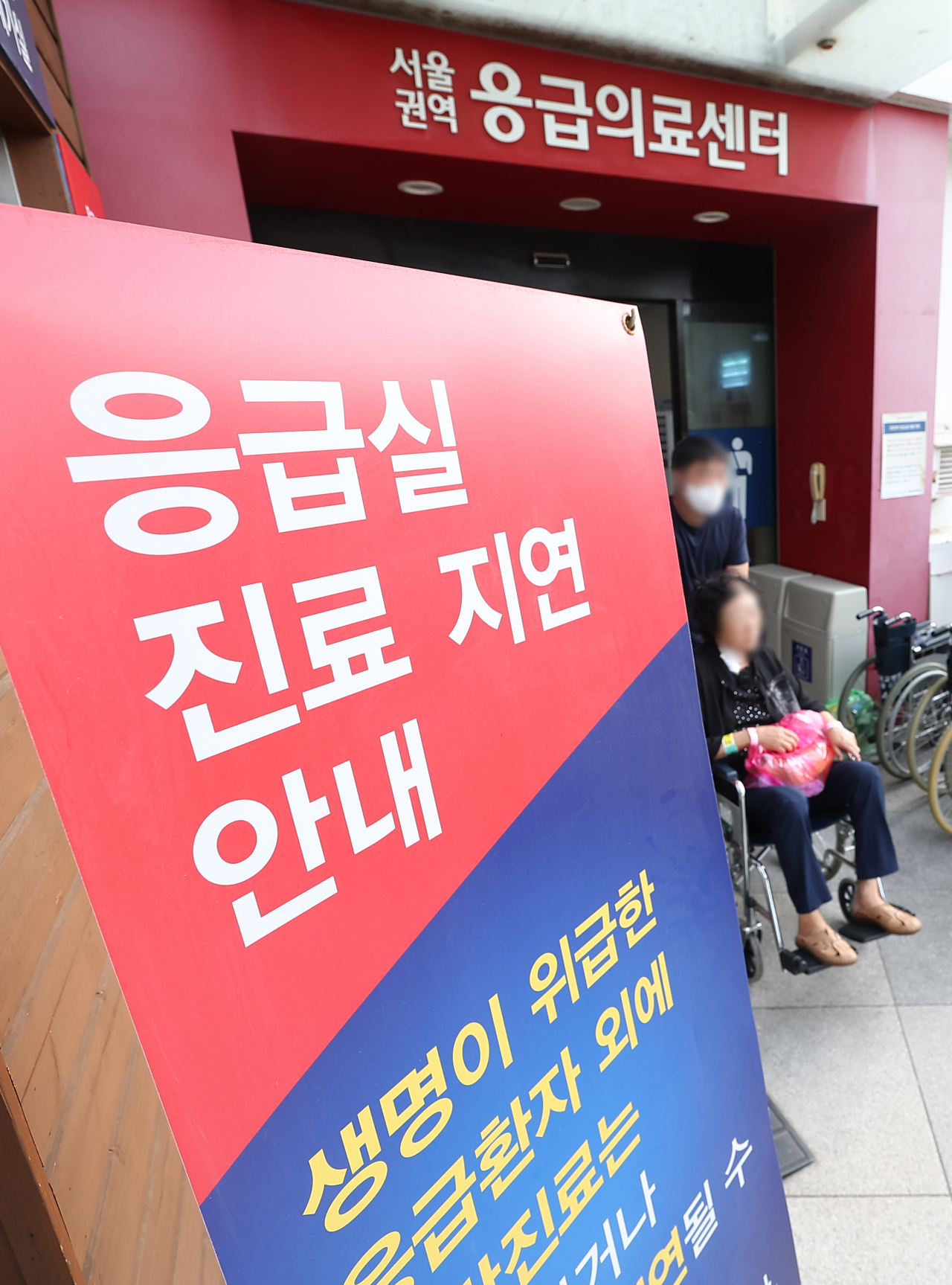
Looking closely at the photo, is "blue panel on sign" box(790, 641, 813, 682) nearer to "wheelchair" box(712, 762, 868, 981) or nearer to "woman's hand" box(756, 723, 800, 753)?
"wheelchair" box(712, 762, 868, 981)

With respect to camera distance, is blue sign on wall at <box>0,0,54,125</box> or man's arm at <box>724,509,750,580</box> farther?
man's arm at <box>724,509,750,580</box>

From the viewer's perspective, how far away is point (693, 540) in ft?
7.54

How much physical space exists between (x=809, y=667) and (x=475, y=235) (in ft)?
8.28

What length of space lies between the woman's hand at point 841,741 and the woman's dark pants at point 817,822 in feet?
0.09

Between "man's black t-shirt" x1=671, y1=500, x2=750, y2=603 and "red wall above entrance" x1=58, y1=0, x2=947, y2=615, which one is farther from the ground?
"red wall above entrance" x1=58, y1=0, x2=947, y2=615

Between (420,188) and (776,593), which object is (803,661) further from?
(420,188)

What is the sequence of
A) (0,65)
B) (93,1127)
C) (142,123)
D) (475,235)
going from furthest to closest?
(475,235) → (142,123) → (0,65) → (93,1127)

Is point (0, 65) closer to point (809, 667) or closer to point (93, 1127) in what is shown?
point (93, 1127)

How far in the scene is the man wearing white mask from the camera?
2.23 metres

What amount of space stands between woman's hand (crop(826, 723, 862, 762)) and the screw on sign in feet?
4.50

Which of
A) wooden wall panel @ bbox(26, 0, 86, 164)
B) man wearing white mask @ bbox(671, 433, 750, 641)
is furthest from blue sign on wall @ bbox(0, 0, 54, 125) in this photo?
man wearing white mask @ bbox(671, 433, 750, 641)

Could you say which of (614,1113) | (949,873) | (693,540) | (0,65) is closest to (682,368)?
(693,540)

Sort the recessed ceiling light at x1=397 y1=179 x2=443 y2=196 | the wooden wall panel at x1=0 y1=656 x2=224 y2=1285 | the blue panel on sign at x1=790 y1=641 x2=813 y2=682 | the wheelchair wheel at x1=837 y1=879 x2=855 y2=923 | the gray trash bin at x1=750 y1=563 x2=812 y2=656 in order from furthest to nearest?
1. the gray trash bin at x1=750 y1=563 x2=812 y2=656
2. the blue panel on sign at x1=790 y1=641 x2=813 y2=682
3. the recessed ceiling light at x1=397 y1=179 x2=443 y2=196
4. the wheelchair wheel at x1=837 y1=879 x2=855 y2=923
5. the wooden wall panel at x1=0 y1=656 x2=224 y2=1285

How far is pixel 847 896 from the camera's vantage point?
212cm
